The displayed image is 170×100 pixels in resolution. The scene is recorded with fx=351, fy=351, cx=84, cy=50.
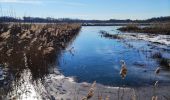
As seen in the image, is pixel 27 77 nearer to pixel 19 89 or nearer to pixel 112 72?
pixel 19 89

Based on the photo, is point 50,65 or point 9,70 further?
point 50,65

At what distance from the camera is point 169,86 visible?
1036 cm

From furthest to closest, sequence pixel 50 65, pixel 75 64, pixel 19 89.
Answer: pixel 75 64, pixel 50 65, pixel 19 89

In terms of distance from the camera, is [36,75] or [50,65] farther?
[50,65]

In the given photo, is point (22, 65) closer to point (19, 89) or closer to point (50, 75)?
point (50, 75)

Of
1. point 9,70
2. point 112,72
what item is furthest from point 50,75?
point 112,72

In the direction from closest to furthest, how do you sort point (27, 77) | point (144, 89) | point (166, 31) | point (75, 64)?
point (144, 89)
point (27, 77)
point (75, 64)
point (166, 31)

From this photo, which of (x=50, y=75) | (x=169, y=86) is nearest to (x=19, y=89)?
(x=50, y=75)

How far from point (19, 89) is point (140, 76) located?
4.74 m

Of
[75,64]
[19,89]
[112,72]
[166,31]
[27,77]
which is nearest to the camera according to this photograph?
[19,89]

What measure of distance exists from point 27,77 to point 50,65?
11.1 ft

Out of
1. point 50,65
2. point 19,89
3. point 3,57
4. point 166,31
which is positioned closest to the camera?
point 19,89

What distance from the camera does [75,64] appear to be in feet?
49.3

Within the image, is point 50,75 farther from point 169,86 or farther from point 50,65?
point 169,86
